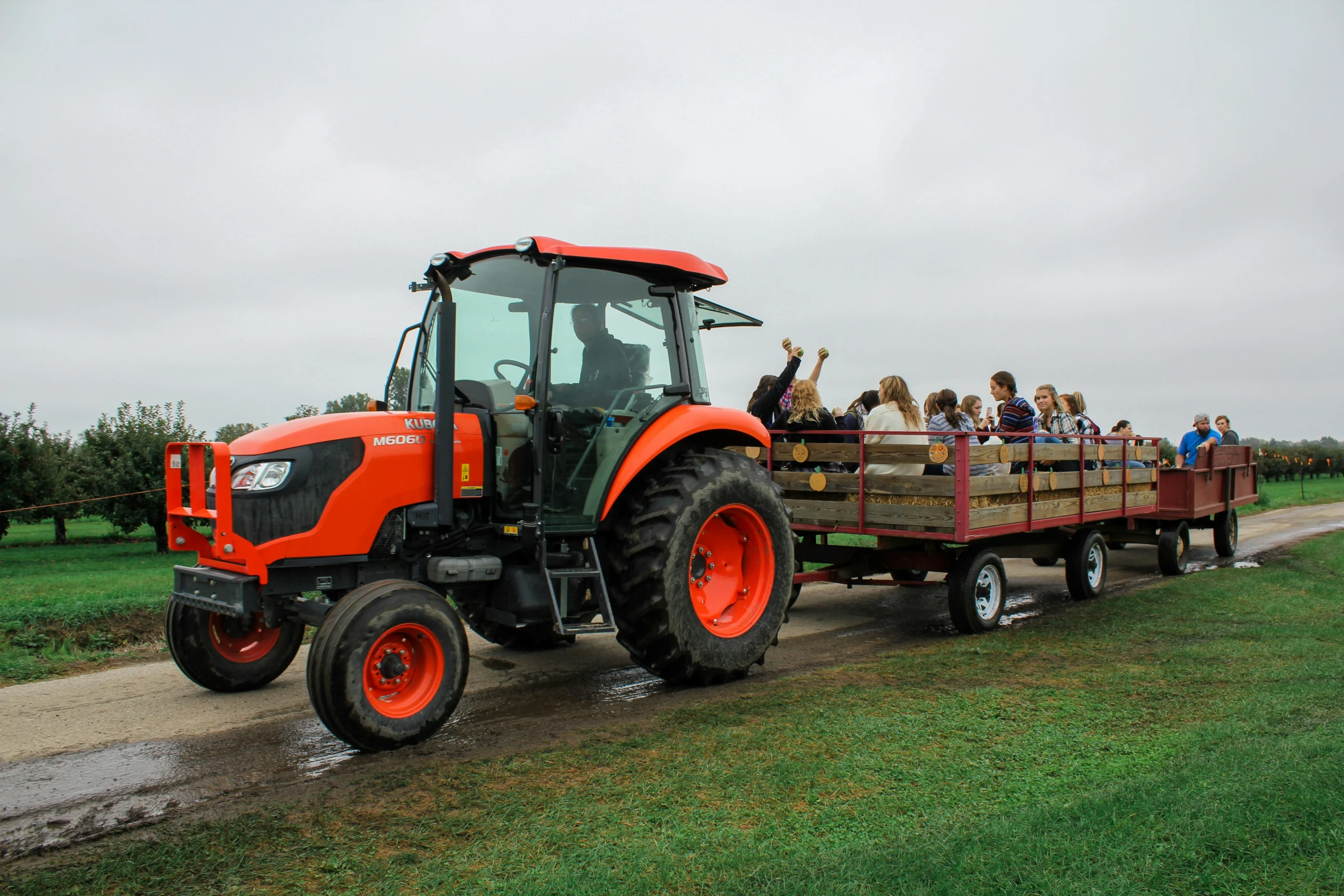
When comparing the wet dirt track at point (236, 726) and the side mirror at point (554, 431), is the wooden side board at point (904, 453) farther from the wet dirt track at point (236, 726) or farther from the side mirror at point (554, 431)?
the side mirror at point (554, 431)

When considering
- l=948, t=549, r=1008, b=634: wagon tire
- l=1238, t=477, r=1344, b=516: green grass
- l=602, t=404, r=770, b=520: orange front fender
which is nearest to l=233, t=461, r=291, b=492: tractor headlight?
l=602, t=404, r=770, b=520: orange front fender

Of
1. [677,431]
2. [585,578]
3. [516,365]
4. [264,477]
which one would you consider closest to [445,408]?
[516,365]

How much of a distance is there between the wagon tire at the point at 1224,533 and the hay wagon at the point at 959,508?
12.2 ft

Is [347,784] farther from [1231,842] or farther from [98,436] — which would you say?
[98,436]

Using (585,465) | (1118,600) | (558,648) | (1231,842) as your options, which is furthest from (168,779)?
(1118,600)

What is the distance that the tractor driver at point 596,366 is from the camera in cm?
518

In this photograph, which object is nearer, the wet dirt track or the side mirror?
the wet dirt track

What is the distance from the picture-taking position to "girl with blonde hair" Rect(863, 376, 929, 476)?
7223mm

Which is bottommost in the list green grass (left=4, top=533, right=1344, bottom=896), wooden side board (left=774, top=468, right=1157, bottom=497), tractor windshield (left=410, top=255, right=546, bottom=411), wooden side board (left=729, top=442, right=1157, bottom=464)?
green grass (left=4, top=533, right=1344, bottom=896)

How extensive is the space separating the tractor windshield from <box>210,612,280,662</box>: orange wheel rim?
181 centimetres

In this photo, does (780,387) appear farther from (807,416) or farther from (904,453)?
(904,453)

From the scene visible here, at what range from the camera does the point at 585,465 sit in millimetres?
5164

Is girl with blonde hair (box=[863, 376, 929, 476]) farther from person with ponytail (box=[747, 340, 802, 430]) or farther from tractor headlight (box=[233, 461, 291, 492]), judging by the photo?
tractor headlight (box=[233, 461, 291, 492])

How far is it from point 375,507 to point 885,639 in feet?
13.7
